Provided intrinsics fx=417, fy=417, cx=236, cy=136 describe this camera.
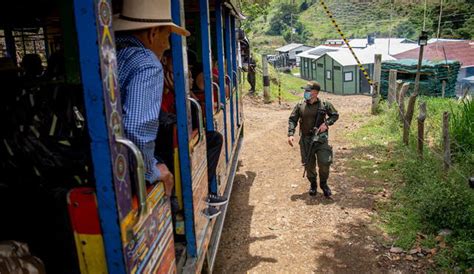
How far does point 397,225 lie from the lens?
489 cm

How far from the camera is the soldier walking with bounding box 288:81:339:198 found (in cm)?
575

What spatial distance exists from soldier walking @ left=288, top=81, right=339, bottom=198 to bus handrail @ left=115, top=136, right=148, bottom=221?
4.43m

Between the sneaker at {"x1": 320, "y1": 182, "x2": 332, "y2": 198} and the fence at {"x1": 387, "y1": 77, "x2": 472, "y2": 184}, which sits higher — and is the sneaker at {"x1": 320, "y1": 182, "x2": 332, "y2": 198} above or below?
below

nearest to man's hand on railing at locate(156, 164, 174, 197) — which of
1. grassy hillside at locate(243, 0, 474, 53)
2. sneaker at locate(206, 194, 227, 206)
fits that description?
sneaker at locate(206, 194, 227, 206)

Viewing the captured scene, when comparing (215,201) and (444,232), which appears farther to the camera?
(444,232)

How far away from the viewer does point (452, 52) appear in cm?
2433

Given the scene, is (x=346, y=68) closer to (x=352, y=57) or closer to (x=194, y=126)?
(x=352, y=57)

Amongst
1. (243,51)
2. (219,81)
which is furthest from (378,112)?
(219,81)

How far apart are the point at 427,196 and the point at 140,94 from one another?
4.16 m

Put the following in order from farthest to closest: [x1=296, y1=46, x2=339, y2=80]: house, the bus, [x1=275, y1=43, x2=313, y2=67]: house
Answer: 1. [x1=275, y1=43, x2=313, y2=67]: house
2. [x1=296, y1=46, x2=339, y2=80]: house
3. the bus

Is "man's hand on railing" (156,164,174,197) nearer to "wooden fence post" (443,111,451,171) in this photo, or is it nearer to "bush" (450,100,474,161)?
"wooden fence post" (443,111,451,171)

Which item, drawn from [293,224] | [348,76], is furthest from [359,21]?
[293,224]

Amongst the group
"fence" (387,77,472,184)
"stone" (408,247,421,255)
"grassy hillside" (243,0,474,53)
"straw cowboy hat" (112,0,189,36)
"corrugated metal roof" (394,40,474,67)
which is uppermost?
"grassy hillside" (243,0,474,53)

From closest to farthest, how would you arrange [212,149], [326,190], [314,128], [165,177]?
[165,177]
[212,149]
[314,128]
[326,190]
